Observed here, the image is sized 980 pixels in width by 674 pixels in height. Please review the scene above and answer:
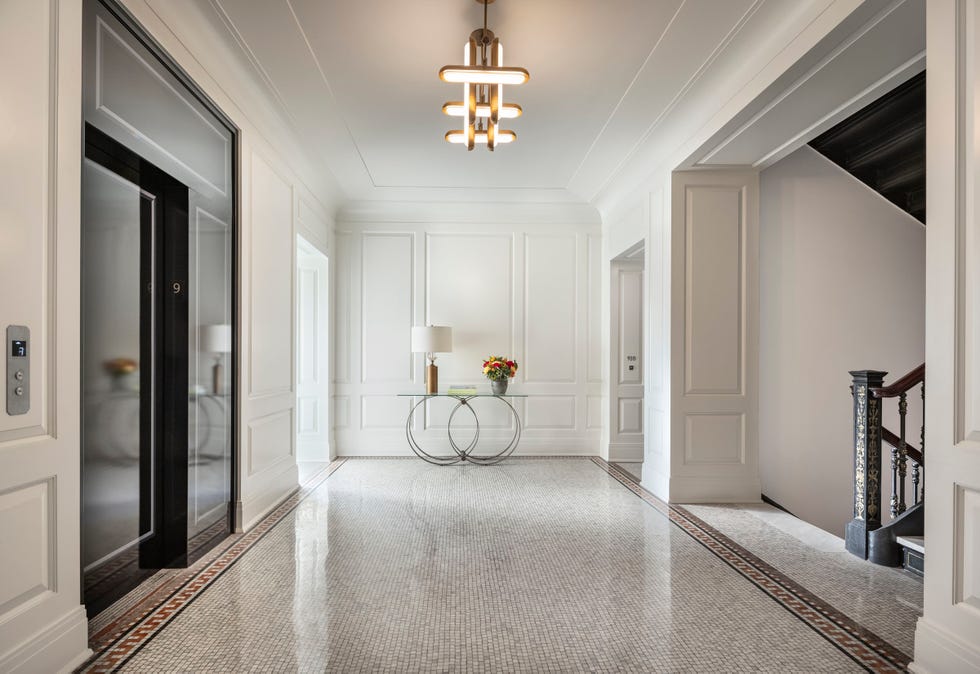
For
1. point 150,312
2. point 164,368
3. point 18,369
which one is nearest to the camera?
point 18,369

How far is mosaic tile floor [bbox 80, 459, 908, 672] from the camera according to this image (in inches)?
95.8

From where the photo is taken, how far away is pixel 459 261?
7438 mm

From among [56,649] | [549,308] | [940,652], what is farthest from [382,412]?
[940,652]

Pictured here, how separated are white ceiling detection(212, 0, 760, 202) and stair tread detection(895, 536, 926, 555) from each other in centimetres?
290

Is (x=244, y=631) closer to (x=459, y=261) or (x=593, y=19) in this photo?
(x=593, y=19)

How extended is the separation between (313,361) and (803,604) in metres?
5.52

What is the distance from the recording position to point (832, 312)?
5.91 m

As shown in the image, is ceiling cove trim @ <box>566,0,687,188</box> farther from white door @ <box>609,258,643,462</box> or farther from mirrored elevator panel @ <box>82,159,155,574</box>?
mirrored elevator panel @ <box>82,159,155,574</box>

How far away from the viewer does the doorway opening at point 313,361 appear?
277 inches

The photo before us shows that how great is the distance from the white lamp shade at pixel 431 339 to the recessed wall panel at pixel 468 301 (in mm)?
592

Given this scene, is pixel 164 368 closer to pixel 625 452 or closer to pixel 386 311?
pixel 386 311

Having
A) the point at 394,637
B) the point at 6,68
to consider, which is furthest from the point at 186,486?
the point at 6,68

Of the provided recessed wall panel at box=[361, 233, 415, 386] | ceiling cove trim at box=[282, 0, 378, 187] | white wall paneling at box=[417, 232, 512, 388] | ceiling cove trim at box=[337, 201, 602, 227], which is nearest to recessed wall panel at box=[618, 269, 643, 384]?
white wall paneling at box=[417, 232, 512, 388]

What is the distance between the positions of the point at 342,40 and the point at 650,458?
4.16 meters
